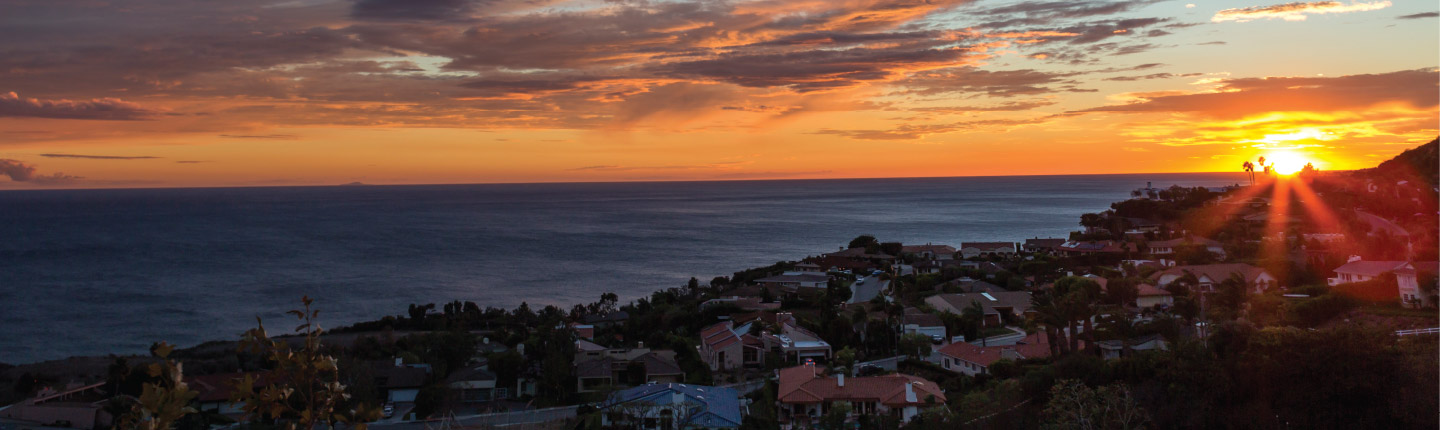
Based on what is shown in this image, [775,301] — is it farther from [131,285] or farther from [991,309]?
[131,285]

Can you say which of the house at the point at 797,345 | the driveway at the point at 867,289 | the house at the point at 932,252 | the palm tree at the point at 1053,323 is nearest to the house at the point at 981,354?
the palm tree at the point at 1053,323

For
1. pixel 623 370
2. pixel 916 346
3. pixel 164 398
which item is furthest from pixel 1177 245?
pixel 164 398

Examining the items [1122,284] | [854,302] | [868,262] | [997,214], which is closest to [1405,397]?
[1122,284]

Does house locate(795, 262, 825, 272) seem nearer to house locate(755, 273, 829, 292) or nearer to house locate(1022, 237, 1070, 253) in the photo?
house locate(755, 273, 829, 292)

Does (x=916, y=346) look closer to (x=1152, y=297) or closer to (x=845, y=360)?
(x=845, y=360)

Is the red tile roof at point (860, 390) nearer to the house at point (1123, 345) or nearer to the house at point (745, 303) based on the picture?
the house at point (1123, 345)

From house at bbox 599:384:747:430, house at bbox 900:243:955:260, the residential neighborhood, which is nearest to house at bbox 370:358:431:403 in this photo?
A: the residential neighborhood
